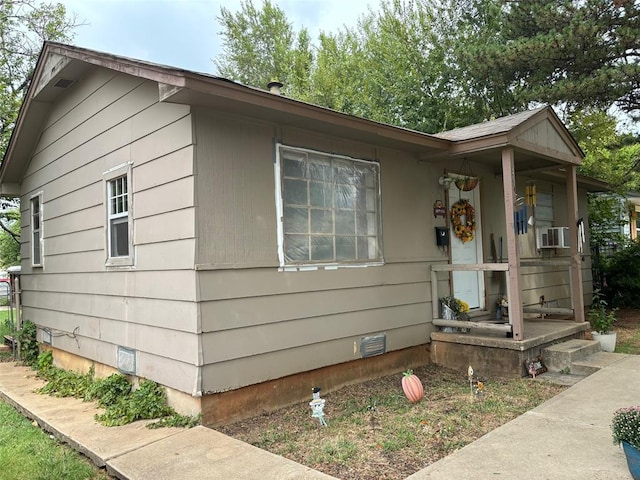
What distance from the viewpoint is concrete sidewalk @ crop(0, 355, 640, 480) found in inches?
118

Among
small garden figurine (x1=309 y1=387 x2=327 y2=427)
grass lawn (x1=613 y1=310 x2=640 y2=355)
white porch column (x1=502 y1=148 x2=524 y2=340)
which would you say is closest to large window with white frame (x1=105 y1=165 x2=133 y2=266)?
small garden figurine (x1=309 y1=387 x2=327 y2=427)

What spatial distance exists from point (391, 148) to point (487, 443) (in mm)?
3559

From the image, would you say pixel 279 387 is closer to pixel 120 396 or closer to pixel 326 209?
pixel 120 396

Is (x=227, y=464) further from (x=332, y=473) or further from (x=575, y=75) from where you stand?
(x=575, y=75)

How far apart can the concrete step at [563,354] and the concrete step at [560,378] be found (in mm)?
88

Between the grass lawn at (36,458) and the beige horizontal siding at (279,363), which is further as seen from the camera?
the beige horizontal siding at (279,363)

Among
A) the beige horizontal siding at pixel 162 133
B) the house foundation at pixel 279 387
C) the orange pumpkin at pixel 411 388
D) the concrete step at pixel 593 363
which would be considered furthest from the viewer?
the concrete step at pixel 593 363

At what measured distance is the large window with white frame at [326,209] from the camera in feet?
15.8

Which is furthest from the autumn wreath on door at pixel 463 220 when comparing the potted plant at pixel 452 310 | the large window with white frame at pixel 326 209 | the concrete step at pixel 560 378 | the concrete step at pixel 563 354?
the concrete step at pixel 560 378

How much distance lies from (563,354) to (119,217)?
524 centimetres

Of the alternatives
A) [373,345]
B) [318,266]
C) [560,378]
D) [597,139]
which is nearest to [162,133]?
[318,266]

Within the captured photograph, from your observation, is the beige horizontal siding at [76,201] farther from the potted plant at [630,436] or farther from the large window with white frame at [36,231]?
the potted plant at [630,436]

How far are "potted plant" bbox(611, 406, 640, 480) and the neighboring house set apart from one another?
262 cm

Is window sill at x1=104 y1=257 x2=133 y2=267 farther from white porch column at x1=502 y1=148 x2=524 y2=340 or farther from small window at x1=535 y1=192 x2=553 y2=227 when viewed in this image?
small window at x1=535 y1=192 x2=553 y2=227
